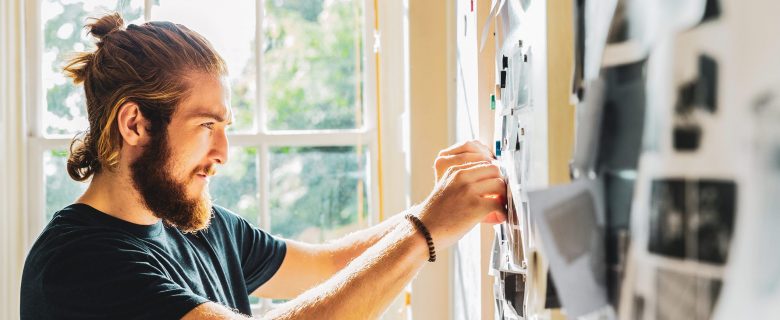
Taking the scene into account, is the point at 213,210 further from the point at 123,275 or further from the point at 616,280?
the point at 616,280

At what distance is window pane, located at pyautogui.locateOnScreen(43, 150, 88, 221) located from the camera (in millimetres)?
1914

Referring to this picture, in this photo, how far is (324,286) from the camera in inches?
36.4

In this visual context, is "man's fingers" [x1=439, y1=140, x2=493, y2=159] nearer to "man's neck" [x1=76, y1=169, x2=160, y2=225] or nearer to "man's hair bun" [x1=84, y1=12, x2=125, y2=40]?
"man's neck" [x1=76, y1=169, x2=160, y2=225]

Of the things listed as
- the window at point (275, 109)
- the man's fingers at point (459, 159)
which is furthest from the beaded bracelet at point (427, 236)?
the window at point (275, 109)

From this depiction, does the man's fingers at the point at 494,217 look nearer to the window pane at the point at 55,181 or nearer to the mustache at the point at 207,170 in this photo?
the mustache at the point at 207,170

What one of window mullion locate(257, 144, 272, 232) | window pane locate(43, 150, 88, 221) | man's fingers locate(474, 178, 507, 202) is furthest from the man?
window pane locate(43, 150, 88, 221)

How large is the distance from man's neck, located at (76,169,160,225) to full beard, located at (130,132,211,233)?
1 centimetres

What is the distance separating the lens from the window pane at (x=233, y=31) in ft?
6.18

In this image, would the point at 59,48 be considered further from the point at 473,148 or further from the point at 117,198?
the point at 473,148

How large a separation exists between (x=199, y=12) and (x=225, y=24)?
8 centimetres

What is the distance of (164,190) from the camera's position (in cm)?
112

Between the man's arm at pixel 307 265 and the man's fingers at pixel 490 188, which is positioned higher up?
the man's fingers at pixel 490 188

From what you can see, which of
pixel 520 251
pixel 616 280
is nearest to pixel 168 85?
pixel 520 251

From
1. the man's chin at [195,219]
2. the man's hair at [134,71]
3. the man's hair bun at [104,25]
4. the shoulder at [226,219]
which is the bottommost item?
the shoulder at [226,219]
